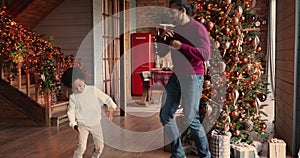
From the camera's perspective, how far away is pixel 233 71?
3248 mm

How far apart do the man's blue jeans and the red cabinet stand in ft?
19.1

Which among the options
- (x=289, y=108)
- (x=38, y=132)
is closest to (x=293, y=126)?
(x=289, y=108)

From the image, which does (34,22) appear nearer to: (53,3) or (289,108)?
(53,3)

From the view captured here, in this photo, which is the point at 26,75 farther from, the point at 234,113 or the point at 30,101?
the point at 234,113

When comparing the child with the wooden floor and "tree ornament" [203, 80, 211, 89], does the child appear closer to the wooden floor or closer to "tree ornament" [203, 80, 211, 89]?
the wooden floor

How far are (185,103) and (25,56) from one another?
122 inches

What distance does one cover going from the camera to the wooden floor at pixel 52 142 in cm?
340

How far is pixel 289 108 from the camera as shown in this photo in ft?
11.4

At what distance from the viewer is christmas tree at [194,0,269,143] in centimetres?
323

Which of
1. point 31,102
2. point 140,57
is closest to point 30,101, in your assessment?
point 31,102

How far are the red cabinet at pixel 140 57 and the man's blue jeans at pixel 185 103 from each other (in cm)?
581

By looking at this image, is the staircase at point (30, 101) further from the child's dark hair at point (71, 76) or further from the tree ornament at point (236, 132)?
the tree ornament at point (236, 132)

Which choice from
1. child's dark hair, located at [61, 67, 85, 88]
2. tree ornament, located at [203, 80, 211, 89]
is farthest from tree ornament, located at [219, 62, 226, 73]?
child's dark hair, located at [61, 67, 85, 88]

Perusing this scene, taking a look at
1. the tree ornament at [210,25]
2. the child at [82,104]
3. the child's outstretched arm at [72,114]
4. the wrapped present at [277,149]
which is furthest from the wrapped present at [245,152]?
the child's outstretched arm at [72,114]
